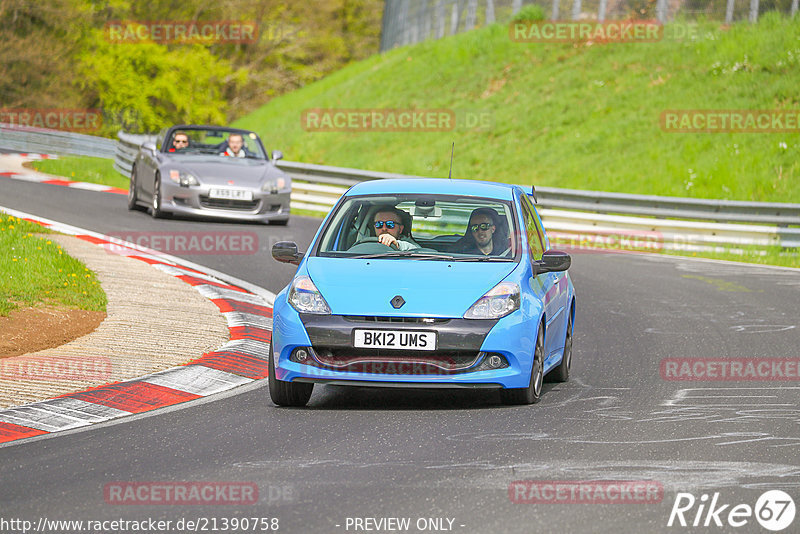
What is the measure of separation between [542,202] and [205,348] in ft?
45.8

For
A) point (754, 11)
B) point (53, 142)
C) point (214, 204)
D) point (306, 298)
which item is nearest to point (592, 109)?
point (754, 11)

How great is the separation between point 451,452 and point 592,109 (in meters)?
26.6

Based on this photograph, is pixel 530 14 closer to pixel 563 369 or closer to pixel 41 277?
pixel 41 277

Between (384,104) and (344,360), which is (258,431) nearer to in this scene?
(344,360)

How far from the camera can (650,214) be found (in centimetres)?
2183

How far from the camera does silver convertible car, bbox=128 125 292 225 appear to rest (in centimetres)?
1870

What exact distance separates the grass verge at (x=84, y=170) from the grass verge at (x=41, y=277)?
43.8 feet

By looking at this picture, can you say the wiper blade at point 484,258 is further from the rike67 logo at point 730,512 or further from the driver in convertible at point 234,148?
the driver in convertible at point 234,148

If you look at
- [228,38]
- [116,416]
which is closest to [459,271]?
[116,416]

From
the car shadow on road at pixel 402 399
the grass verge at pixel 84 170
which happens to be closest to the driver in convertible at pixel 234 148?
the grass verge at pixel 84 170

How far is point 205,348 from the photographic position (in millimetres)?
A: 9656

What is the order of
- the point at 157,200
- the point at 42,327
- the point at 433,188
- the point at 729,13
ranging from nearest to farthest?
1. the point at 433,188
2. the point at 42,327
3. the point at 157,200
4. the point at 729,13

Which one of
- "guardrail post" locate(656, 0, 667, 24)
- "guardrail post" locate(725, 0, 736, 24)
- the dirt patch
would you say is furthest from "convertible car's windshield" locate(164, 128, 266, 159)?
"guardrail post" locate(725, 0, 736, 24)

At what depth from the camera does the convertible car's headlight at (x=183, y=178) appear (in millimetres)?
18672
